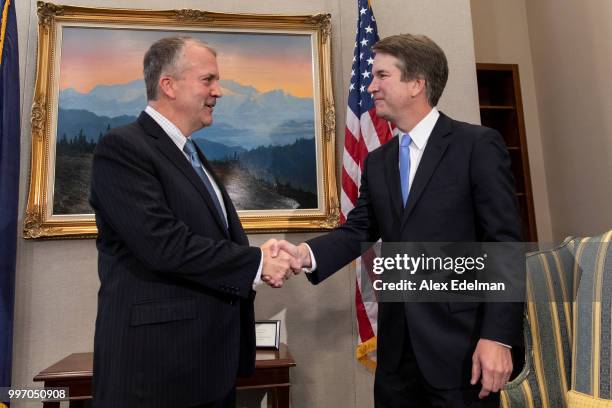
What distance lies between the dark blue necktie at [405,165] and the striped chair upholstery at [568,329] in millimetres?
549

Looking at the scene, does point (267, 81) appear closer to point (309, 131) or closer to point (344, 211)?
point (309, 131)

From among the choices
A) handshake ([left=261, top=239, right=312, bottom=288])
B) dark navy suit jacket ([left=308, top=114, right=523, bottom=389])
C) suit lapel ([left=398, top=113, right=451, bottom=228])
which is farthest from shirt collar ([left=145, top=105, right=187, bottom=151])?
suit lapel ([left=398, top=113, right=451, bottom=228])

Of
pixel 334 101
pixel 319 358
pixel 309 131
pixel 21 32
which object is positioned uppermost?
pixel 21 32

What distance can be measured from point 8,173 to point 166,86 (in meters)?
1.53

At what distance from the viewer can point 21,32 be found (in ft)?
10.6

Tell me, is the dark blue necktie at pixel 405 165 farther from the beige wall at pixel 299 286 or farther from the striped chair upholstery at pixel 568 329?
the beige wall at pixel 299 286

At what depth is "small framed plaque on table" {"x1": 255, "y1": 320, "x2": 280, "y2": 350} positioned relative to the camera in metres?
2.88

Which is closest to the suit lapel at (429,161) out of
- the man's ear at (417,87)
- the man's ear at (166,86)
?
the man's ear at (417,87)

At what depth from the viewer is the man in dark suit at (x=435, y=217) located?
148cm

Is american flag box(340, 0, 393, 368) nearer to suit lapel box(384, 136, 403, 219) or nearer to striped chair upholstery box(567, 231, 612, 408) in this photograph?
suit lapel box(384, 136, 403, 219)

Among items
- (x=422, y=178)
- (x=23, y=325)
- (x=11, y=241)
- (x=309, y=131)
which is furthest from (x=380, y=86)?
(x=23, y=325)

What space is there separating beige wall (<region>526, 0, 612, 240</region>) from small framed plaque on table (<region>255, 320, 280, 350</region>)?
285 centimetres

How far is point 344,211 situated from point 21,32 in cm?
247

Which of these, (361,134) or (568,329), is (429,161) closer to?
(568,329)
